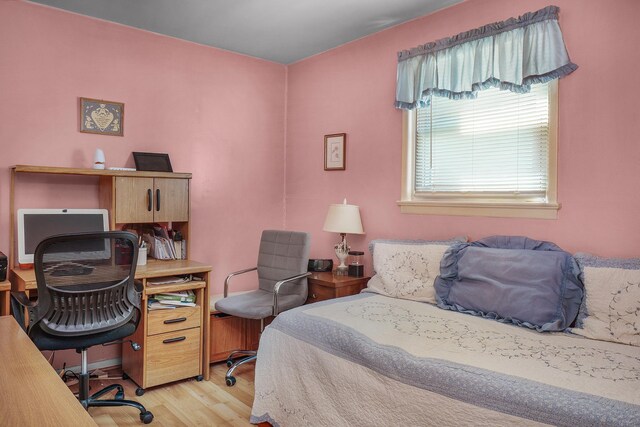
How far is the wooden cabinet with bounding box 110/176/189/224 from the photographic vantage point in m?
3.37

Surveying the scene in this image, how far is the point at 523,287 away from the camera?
261 cm

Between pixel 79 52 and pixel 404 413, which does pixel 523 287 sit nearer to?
pixel 404 413

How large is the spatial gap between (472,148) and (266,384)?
7.03ft

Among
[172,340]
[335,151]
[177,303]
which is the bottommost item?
[172,340]

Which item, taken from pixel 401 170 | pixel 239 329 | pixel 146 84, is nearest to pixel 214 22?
pixel 146 84

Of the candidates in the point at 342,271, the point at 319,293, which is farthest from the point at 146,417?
the point at 342,271

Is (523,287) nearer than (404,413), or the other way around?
(404,413)

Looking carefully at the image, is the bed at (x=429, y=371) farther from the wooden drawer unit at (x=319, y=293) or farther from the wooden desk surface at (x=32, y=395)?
the wooden desk surface at (x=32, y=395)

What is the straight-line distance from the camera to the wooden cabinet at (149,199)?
3.37 m

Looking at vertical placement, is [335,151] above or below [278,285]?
above

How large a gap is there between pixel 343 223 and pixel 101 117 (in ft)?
6.87

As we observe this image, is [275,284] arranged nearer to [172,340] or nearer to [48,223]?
[172,340]

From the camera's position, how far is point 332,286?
3516 mm

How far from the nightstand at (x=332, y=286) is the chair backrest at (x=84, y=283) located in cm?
141
